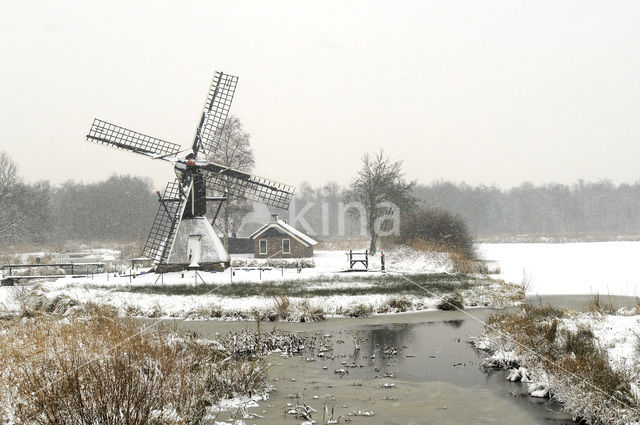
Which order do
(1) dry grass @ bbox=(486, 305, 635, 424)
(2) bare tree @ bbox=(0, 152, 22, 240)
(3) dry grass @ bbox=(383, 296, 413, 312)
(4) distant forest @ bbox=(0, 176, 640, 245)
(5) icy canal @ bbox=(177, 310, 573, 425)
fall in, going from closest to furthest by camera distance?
1. (1) dry grass @ bbox=(486, 305, 635, 424)
2. (5) icy canal @ bbox=(177, 310, 573, 425)
3. (3) dry grass @ bbox=(383, 296, 413, 312)
4. (2) bare tree @ bbox=(0, 152, 22, 240)
5. (4) distant forest @ bbox=(0, 176, 640, 245)

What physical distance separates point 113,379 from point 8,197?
65.0 m

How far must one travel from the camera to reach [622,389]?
857 cm

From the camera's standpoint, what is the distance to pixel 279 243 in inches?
1907

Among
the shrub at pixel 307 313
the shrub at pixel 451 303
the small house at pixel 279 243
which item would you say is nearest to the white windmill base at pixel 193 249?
the shrub at pixel 307 313

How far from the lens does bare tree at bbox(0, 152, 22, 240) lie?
61.6 metres

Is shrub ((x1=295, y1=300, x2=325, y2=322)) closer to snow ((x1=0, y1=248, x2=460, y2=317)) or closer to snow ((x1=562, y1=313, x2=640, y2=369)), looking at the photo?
snow ((x1=0, y1=248, x2=460, y2=317))

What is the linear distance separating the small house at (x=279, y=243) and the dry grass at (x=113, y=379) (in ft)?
121

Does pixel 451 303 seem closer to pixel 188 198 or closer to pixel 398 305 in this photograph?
pixel 398 305

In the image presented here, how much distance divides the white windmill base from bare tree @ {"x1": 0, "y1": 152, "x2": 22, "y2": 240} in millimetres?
41026

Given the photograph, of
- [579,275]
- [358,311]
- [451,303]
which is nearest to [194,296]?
[358,311]

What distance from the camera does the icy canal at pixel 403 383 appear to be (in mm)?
9000

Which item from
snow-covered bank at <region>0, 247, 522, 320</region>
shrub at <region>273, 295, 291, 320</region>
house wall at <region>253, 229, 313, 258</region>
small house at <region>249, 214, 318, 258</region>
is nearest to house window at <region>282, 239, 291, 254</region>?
small house at <region>249, 214, 318, 258</region>

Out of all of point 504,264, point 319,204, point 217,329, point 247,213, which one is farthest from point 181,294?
point 319,204

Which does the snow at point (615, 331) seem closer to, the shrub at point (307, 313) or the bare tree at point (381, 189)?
the shrub at point (307, 313)
